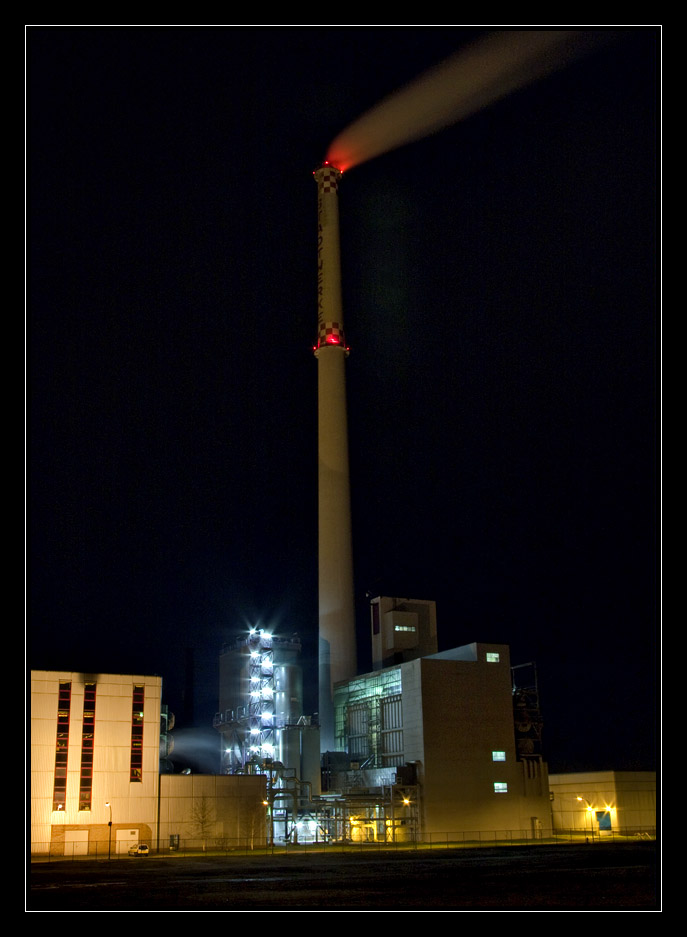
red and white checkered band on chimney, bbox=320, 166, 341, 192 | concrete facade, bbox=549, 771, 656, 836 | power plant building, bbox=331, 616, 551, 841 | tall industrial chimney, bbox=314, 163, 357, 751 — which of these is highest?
red and white checkered band on chimney, bbox=320, 166, 341, 192

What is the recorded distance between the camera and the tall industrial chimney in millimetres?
65562

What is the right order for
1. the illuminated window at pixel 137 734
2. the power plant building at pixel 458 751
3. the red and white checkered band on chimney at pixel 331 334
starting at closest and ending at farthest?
the illuminated window at pixel 137 734 < the power plant building at pixel 458 751 < the red and white checkered band on chimney at pixel 331 334

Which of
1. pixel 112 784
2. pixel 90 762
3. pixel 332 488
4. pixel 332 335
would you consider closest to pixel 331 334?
pixel 332 335

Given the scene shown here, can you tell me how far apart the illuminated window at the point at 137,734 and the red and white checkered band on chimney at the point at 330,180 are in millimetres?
44908

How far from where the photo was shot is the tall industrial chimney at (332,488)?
2581 inches

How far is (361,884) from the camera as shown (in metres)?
22.6

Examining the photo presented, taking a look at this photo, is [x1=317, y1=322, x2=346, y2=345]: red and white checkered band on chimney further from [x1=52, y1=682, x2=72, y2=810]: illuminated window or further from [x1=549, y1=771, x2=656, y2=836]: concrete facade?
[x1=549, y1=771, x2=656, y2=836]: concrete facade

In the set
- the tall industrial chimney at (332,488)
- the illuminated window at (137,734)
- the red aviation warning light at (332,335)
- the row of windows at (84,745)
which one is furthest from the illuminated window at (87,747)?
the red aviation warning light at (332,335)

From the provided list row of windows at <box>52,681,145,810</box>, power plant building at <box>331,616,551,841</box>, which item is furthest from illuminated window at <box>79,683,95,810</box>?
power plant building at <box>331,616,551,841</box>

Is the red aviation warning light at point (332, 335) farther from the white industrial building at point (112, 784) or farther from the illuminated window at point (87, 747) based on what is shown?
the illuminated window at point (87, 747)

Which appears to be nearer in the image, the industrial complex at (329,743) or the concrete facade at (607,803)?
the industrial complex at (329,743)

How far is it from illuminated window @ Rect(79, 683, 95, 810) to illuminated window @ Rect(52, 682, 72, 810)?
80 centimetres

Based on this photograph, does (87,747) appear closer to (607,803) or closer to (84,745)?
(84,745)

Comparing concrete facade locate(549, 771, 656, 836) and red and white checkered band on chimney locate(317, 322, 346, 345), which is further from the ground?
red and white checkered band on chimney locate(317, 322, 346, 345)
